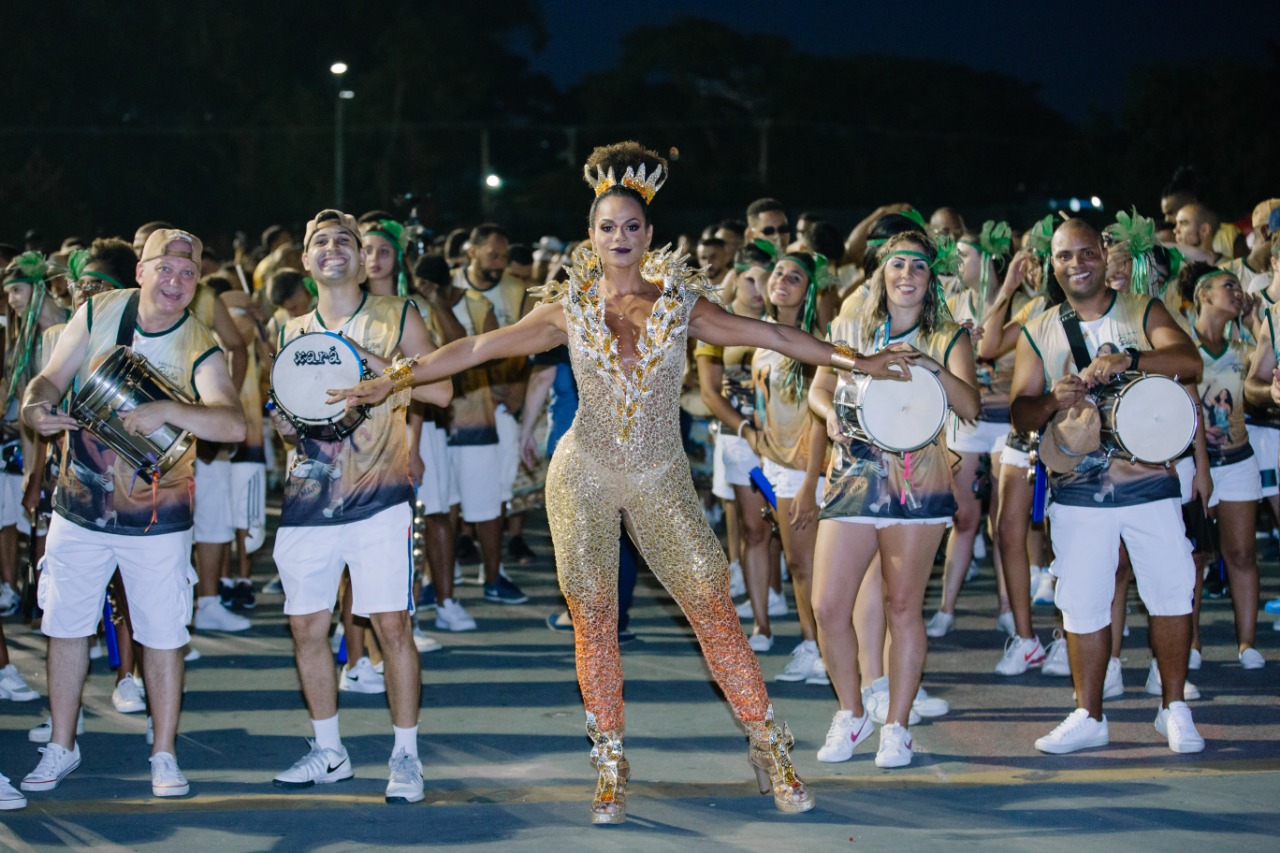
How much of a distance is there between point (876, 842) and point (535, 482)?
541 cm

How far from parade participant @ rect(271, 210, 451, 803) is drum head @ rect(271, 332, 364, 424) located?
0.09 meters

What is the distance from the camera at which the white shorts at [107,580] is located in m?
5.71

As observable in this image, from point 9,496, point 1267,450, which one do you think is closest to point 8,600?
point 9,496

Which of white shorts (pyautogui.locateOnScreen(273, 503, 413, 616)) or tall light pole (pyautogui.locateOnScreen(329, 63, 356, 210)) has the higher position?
tall light pole (pyautogui.locateOnScreen(329, 63, 356, 210))

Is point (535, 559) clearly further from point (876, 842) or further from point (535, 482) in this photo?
point (876, 842)

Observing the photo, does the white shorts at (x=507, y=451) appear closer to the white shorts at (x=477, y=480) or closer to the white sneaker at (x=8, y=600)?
the white shorts at (x=477, y=480)

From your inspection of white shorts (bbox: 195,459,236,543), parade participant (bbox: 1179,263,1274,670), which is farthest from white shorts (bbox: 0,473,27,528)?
parade participant (bbox: 1179,263,1274,670)

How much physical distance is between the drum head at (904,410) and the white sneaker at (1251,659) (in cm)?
280

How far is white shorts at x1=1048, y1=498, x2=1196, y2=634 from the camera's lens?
19.9 ft

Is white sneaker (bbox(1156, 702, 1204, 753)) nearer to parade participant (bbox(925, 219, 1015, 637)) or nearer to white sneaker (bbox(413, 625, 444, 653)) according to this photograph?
parade participant (bbox(925, 219, 1015, 637))

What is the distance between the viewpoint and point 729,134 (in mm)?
54031

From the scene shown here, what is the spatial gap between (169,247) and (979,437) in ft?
14.5

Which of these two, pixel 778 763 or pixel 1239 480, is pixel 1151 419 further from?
pixel 778 763

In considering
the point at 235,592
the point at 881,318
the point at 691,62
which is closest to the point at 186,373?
the point at 881,318
